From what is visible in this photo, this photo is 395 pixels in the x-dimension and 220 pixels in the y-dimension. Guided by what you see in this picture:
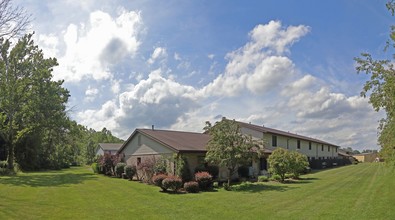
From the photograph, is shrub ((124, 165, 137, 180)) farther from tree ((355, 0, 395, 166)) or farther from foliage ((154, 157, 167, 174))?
tree ((355, 0, 395, 166))

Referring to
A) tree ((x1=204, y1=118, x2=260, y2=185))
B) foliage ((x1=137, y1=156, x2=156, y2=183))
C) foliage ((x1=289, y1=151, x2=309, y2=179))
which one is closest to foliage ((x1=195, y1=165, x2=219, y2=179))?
tree ((x1=204, y1=118, x2=260, y2=185))

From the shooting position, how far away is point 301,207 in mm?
15836

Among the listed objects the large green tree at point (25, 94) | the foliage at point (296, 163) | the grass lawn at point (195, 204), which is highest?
the large green tree at point (25, 94)

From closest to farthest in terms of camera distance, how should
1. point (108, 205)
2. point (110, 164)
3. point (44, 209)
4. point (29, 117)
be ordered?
point (44, 209)
point (108, 205)
point (110, 164)
point (29, 117)

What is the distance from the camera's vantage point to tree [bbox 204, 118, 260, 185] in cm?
2398

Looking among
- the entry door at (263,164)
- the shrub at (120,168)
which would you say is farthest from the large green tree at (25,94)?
the entry door at (263,164)

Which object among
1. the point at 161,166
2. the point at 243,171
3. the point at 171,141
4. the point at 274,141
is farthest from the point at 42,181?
the point at 274,141

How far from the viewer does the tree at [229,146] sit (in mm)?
23984

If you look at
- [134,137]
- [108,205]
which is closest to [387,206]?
[108,205]

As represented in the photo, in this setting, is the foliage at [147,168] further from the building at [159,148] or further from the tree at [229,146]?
the tree at [229,146]

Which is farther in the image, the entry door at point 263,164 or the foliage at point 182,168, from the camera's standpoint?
the entry door at point 263,164

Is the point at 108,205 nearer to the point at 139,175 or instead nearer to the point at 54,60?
the point at 139,175

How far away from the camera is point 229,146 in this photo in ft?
78.9

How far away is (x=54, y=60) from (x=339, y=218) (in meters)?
41.5
